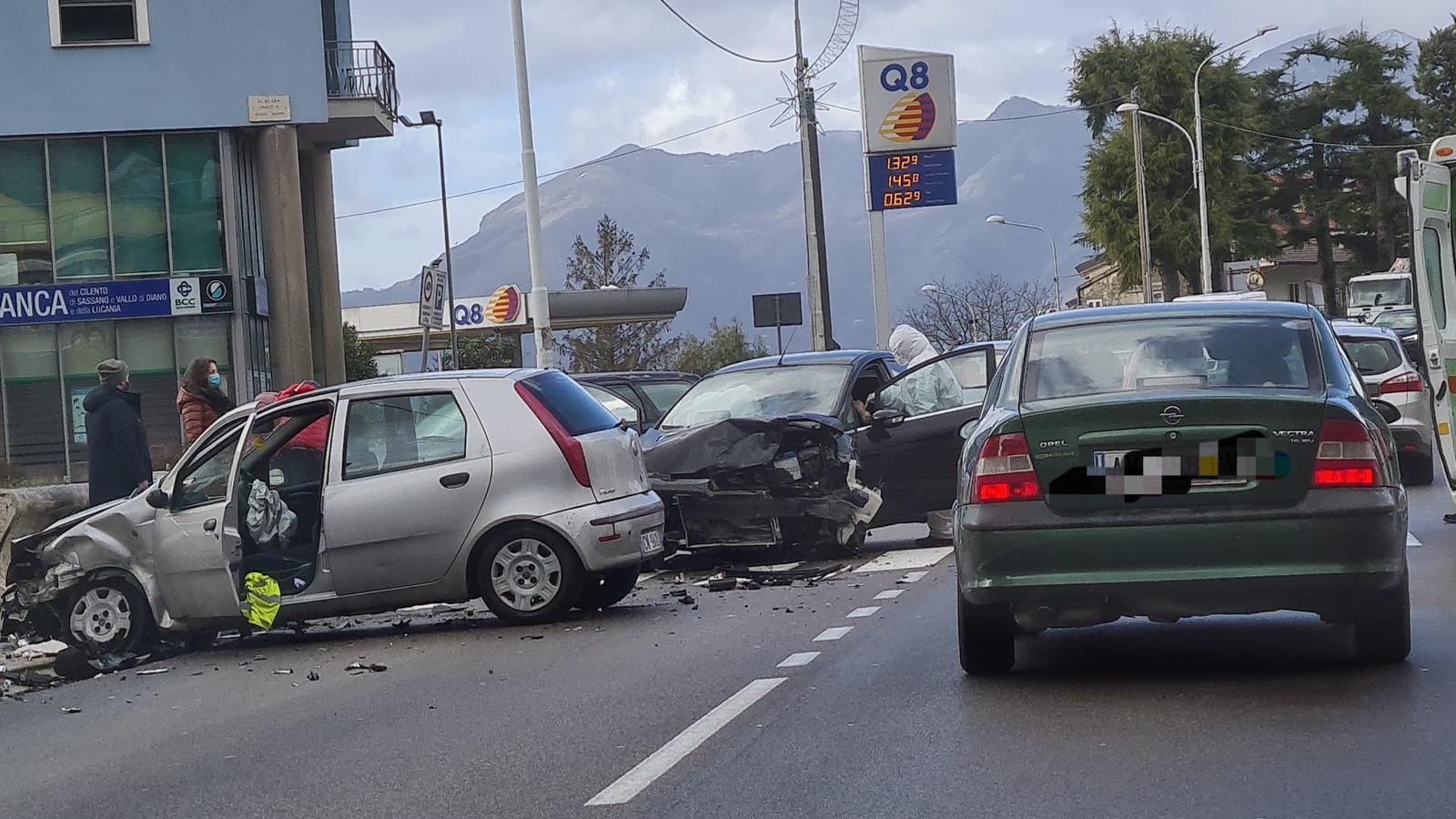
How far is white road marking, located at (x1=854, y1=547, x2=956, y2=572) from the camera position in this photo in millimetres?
14102

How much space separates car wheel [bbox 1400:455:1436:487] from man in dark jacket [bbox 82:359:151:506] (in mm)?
11868

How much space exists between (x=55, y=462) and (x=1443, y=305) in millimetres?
28100

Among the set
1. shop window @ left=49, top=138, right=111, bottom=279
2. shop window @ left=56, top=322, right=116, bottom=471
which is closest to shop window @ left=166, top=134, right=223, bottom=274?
shop window @ left=49, top=138, right=111, bottom=279

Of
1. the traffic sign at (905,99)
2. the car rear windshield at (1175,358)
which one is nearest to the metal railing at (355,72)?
the traffic sign at (905,99)

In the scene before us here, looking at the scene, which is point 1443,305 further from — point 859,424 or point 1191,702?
point 1191,702

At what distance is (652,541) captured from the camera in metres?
12.0

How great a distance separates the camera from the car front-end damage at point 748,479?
46.2 feet

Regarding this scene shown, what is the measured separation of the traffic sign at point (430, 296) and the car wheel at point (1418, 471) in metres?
9.74

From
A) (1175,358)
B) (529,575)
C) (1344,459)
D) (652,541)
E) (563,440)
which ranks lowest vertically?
(529,575)

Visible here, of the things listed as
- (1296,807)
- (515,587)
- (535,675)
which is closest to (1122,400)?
(1296,807)

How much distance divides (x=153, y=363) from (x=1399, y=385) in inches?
972

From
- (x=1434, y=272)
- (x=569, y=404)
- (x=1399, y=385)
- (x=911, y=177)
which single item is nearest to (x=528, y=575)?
(x=569, y=404)

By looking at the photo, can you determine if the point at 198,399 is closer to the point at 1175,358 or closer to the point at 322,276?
the point at 1175,358

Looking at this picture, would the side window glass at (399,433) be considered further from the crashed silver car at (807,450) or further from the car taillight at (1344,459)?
the car taillight at (1344,459)
